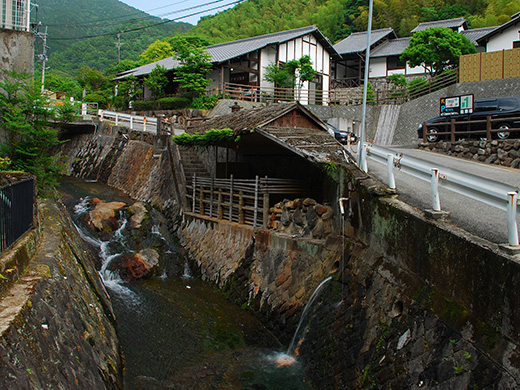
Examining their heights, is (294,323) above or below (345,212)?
below

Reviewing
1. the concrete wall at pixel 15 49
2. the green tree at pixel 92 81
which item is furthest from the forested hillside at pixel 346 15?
the concrete wall at pixel 15 49

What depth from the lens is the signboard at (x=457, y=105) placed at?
17.8 metres

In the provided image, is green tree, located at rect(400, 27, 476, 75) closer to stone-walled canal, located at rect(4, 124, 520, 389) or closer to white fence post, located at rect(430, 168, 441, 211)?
stone-walled canal, located at rect(4, 124, 520, 389)

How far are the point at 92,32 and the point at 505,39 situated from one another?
103m

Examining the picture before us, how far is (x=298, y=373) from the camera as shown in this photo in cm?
973

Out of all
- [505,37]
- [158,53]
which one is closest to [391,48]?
[505,37]

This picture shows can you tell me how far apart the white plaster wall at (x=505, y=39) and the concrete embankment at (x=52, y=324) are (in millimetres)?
34768

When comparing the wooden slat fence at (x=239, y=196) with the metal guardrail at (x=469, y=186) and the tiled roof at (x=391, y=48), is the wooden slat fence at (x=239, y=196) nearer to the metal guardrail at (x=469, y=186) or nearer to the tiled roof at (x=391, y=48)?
the metal guardrail at (x=469, y=186)

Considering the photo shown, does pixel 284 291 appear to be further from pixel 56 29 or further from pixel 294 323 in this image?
pixel 56 29

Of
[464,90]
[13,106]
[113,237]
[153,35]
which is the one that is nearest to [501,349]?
[13,106]

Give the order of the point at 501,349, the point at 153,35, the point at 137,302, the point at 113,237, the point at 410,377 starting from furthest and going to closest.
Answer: the point at 153,35
the point at 113,237
the point at 137,302
the point at 410,377
the point at 501,349

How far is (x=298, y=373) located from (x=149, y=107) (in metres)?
29.9

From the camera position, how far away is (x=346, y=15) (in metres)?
57.7

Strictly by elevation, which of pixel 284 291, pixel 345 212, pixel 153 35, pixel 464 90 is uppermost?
pixel 153 35
